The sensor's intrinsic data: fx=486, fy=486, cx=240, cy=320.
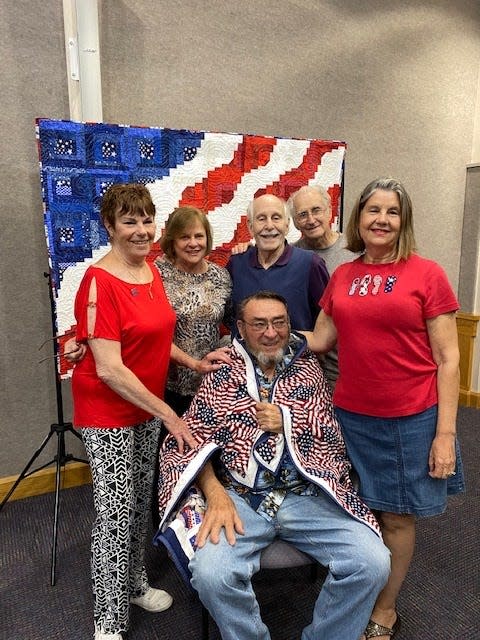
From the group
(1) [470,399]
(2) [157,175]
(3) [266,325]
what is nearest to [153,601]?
(3) [266,325]

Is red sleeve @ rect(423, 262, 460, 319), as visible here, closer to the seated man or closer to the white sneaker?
the seated man

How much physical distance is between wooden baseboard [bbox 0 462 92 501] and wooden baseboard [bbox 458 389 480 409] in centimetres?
298

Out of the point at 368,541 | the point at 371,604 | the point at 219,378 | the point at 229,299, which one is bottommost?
the point at 371,604

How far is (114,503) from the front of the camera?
1.54 metres

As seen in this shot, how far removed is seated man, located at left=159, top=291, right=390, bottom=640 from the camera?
131 cm

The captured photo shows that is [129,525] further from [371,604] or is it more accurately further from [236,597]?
[371,604]

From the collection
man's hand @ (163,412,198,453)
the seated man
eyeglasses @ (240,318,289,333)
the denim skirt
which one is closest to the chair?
the seated man

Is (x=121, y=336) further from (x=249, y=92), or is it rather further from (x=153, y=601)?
(x=249, y=92)

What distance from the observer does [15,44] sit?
2.28 metres

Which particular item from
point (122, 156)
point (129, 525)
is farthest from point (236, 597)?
point (122, 156)

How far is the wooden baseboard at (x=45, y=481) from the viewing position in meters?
2.60

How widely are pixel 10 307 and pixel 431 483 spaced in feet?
6.87

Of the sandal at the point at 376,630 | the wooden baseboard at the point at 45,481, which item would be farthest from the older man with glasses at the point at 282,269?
the wooden baseboard at the point at 45,481

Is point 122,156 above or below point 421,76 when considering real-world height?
below
